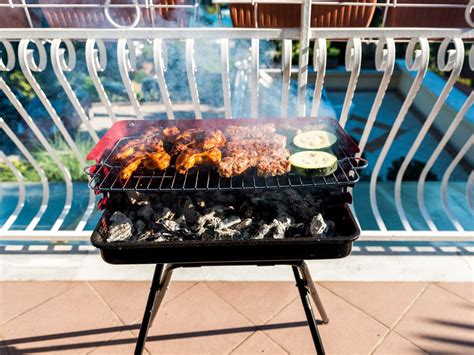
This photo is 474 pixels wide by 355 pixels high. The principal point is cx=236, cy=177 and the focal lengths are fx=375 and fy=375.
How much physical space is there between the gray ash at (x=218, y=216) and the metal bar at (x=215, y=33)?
1.01m

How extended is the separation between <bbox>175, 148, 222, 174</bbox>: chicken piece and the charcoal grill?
0.05m

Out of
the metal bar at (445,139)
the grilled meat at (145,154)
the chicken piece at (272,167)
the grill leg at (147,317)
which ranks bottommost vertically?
the grill leg at (147,317)

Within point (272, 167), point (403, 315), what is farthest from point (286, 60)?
point (403, 315)

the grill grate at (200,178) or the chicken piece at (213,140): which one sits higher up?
the chicken piece at (213,140)

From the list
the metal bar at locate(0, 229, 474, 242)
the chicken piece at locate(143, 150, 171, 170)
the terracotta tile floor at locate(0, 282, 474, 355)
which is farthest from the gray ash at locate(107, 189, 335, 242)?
the metal bar at locate(0, 229, 474, 242)

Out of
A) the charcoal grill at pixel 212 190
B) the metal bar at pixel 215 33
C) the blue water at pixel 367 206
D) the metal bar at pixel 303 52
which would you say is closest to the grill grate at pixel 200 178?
the charcoal grill at pixel 212 190

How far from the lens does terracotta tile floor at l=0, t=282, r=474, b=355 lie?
230cm

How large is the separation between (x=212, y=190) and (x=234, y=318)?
1.22 m

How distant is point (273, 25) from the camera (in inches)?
101

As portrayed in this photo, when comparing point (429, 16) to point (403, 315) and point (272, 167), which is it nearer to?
point (272, 167)

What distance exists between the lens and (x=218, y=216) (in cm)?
180

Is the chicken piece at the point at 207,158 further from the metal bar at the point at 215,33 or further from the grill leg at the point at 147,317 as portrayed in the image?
the metal bar at the point at 215,33

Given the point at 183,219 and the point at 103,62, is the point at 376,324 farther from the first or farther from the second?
the point at 103,62

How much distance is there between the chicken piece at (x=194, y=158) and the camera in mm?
1772
